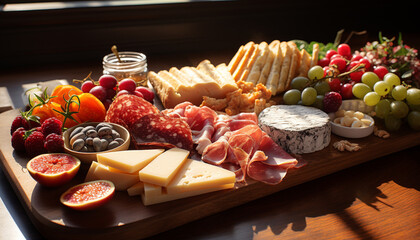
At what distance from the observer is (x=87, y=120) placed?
1.60 m

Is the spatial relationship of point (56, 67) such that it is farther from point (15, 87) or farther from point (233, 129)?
point (233, 129)

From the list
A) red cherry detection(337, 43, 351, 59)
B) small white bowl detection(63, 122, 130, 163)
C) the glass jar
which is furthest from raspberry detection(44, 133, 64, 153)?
red cherry detection(337, 43, 351, 59)

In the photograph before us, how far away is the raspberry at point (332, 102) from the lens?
5.56 feet

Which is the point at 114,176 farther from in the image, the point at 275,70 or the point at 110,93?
the point at 275,70

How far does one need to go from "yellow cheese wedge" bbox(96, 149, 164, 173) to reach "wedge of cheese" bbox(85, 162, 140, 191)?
2cm

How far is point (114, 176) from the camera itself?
124 cm

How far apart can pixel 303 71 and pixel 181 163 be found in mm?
1077

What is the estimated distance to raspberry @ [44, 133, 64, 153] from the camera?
1.36 metres

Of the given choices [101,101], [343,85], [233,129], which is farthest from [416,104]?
[101,101]

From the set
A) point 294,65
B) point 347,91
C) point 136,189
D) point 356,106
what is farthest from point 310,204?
point 294,65

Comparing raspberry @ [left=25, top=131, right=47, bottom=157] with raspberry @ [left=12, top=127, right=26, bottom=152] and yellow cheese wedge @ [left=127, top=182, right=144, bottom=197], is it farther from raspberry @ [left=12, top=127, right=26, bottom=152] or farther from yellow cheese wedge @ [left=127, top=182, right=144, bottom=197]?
yellow cheese wedge @ [left=127, top=182, right=144, bottom=197]

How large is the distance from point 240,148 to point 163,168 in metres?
0.31

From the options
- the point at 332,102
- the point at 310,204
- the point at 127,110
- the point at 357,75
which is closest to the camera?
the point at 310,204

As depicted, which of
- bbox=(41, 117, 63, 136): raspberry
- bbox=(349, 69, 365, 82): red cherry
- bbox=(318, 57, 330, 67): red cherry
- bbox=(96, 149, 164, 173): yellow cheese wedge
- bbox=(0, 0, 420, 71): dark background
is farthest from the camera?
bbox=(0, 0, 420, 71): dark background
